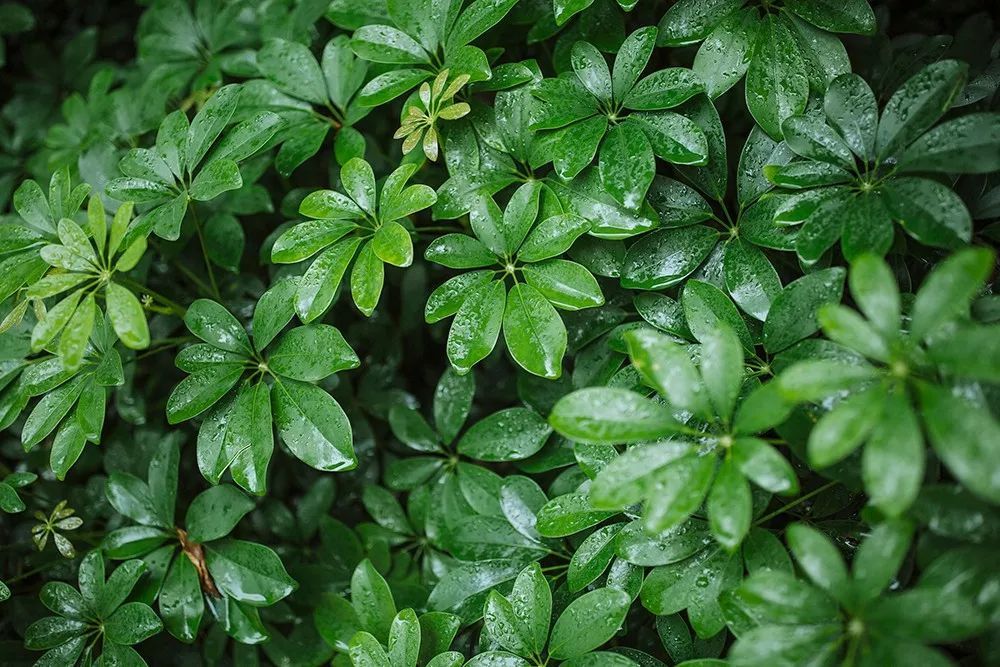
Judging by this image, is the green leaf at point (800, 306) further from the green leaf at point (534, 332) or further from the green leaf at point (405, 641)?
the green leaf at point (405, 641)

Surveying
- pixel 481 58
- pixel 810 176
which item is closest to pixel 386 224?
pixel 481 58

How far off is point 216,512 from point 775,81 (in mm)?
1175

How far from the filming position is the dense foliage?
836mm

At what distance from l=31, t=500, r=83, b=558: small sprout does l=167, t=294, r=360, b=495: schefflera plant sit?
0.35m

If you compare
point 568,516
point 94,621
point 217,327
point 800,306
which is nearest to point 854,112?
point 800,306

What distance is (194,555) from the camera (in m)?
1.32

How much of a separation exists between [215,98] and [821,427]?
3.58ft

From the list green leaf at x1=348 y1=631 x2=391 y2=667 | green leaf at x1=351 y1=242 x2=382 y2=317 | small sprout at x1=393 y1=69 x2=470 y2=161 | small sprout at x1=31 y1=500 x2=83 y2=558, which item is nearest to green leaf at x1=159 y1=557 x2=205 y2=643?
small sprout at x1=31 y1=500 x2=83 y2=558

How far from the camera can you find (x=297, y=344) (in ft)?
4.00

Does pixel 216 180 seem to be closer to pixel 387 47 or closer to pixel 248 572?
pixel 387 47

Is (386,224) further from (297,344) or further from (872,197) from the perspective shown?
(872,197)

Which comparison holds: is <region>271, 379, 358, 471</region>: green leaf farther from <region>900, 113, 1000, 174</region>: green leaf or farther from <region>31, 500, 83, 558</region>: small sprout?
<region>900, 113, 1000, 174</region>: green leaf

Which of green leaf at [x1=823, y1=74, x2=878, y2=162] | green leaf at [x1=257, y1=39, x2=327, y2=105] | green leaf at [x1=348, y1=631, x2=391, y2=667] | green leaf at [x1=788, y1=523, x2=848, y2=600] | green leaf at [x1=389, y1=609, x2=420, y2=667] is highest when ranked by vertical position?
green leaf at [x1=823, y1=74, x2=878, y2=162]

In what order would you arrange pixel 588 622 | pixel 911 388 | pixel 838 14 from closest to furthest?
pixel 911 388 < pixel 588 622 < pixel 838 14
